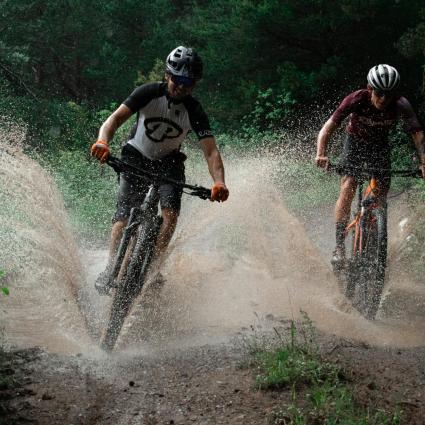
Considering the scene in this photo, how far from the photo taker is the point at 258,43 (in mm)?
17766

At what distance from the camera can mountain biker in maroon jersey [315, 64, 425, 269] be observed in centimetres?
614

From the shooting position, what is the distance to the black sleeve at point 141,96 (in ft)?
18.1

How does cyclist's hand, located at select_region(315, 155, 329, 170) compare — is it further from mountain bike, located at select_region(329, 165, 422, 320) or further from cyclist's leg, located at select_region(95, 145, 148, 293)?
cyclist's leg, located at select_region(95, 145, 148, 293)

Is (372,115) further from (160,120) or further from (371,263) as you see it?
(160,120)

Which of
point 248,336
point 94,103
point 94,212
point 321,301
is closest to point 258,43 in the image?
point 94,212

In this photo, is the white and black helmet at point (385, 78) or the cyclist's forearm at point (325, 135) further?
the cyclist's forearm at point (325, 135)

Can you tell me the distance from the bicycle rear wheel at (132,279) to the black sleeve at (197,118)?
92 centimetres

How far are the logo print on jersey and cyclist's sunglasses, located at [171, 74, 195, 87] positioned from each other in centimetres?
37

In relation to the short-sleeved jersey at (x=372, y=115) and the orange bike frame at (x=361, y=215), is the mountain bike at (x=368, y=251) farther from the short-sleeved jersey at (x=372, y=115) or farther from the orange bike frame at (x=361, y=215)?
the short-sleeved jersey at (x=372, y=115)

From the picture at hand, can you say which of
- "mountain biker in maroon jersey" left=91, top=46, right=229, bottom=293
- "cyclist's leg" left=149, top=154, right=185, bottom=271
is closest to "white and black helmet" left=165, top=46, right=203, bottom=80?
"mountain biker in maroon jersey" left=91, top=46, right=229, bottom=293

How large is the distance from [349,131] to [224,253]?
8.26 feet

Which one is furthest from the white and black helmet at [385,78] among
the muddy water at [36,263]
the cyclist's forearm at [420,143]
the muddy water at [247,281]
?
the muddy water at [36,263]

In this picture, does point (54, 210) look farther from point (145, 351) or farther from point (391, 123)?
point (391, 123)

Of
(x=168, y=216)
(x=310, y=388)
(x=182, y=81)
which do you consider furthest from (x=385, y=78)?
(x=310, y=388)
